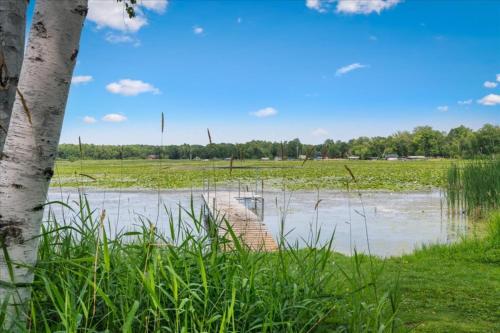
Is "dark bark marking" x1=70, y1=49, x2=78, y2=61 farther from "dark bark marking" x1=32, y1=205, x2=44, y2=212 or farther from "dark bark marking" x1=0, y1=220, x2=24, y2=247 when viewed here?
"dark bark marking" x1=0, y1=220, x2=24, y2=247

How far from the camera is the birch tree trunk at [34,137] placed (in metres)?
2.36

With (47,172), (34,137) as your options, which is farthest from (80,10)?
(47,172)

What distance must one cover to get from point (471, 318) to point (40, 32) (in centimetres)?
412

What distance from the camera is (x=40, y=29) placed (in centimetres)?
249

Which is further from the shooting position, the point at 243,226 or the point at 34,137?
the point at 243,226

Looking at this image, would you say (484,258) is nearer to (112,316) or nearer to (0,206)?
(112,316)

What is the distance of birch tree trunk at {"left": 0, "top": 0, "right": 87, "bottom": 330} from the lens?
2.36 m

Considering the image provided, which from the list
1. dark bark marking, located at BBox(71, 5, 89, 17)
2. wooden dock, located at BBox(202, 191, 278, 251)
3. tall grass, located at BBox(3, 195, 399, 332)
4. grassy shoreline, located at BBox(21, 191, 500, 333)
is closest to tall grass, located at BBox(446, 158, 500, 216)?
wooden dock, located at BBox(202, 191, 278, 251)

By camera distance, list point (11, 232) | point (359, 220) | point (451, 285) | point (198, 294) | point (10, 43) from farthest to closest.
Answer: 1. point (359, 220)
2. point (451, 285)
3. point (198, 294)
4. point (11, 232)
5. point (10, 43)

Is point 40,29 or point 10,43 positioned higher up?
point 40,29

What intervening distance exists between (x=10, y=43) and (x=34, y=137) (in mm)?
527

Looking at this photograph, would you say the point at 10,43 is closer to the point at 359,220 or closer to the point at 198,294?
the point at 198,294

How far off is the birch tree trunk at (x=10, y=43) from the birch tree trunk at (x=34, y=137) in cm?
28

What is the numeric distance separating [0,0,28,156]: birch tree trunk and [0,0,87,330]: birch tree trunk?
28cm
